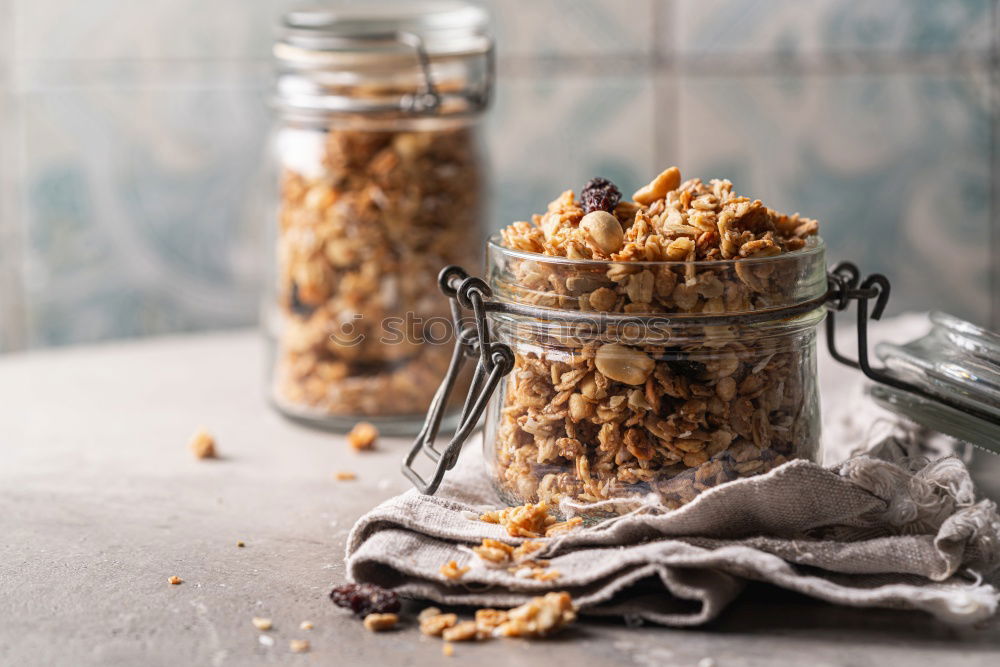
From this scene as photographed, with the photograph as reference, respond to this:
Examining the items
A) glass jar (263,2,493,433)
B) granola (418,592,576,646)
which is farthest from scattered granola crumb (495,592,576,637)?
glass jar (263,2,493,433)

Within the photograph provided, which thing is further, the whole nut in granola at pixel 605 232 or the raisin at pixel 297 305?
the raisin at pixel 297 305

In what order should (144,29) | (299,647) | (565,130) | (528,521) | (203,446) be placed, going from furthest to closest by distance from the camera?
1. (565,130)
2. (144,29)
3. (203,446)
4. (528,521)
5. (299,647)

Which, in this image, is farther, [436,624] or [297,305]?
[297,305]

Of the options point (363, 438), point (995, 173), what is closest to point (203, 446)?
point (363, 438)

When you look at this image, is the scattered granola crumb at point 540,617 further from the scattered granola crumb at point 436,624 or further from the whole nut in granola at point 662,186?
the whole nut in granola at point 662,186

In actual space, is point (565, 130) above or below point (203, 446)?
above

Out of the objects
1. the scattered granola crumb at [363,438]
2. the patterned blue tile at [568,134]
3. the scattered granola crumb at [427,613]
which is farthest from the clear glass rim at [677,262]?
the patterned blue tile at [568,134]

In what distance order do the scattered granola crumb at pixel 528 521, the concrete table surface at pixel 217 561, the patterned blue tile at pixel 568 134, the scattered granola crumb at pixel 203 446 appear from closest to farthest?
the concrete table surface at pixel 217 561
the scattered granola crumb at pixel 528 521
the scattered granola crumb at pixel 203 446
the patterned blue tile at pixel 568 134

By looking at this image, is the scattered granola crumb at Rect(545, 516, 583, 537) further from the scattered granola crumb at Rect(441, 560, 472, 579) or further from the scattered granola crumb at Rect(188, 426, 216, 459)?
the scattered granola crumb at Rect(188, 426, 216, 459)

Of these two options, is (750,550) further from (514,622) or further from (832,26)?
(832,26)
